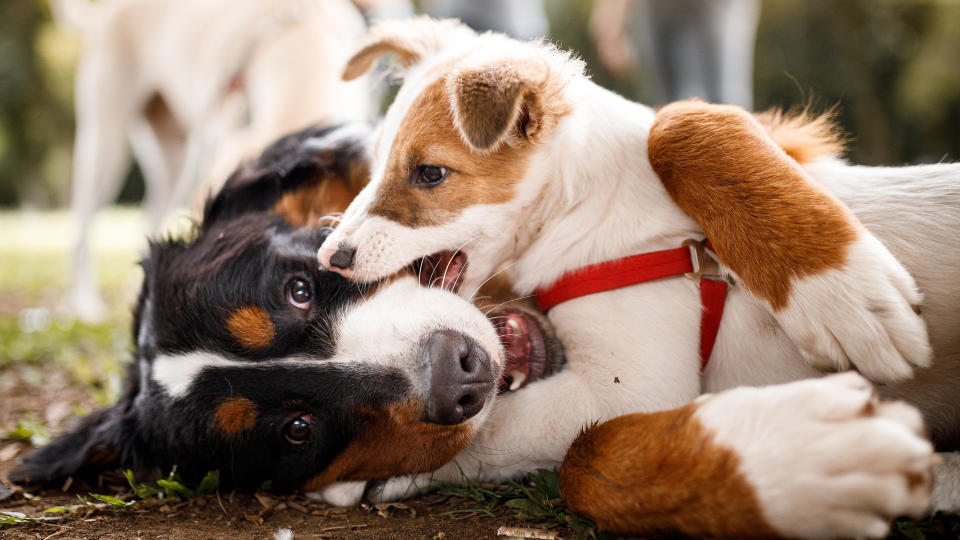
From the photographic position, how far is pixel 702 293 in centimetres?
212

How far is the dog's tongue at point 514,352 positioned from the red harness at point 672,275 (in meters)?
→ 0.22

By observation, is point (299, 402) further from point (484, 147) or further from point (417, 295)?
point (484, 147)

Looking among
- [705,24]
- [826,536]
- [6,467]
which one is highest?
[705,24]

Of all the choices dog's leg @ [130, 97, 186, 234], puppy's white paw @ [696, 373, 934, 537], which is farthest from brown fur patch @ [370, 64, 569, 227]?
dog's leg @ [130, 97, 186, 234]

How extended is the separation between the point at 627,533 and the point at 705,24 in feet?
13.2

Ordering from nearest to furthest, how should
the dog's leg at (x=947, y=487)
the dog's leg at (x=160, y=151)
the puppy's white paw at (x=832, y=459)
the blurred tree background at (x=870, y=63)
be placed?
the puppy's white paw at (x=832, y=459) < the dog's leg at (x=947, y=487) < the dog's leg at (x=160, y=151) < the blurred tree background at (x=870, y=63)

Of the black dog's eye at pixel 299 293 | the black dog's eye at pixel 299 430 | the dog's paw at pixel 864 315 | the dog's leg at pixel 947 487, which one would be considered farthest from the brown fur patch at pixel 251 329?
the dog's leg at pixel 947 487

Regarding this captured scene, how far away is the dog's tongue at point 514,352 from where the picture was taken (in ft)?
7.61

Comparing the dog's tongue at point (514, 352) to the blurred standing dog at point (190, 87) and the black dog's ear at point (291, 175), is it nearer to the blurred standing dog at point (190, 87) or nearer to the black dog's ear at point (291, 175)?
the black dog's ear at point (291, 175)

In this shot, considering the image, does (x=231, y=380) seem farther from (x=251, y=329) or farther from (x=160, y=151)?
(x=160, y=151)

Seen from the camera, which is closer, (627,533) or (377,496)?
(627,533)

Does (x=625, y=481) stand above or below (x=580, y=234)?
below

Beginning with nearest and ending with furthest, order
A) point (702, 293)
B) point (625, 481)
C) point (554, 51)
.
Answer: point (625, 481)
point (702, 293)
point (554, 51)

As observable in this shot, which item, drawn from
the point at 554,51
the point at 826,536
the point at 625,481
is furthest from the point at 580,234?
the point at 826,536
